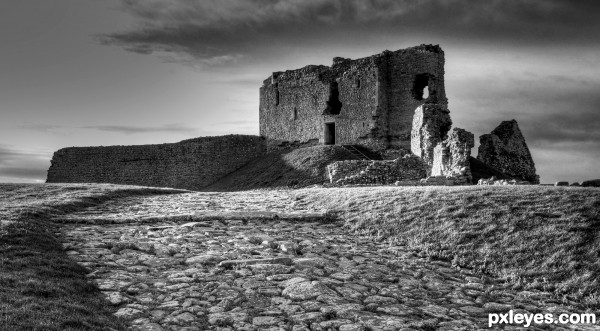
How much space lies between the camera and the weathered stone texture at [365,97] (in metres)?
48.2

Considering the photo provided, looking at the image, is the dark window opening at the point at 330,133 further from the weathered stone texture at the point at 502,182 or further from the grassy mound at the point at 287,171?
the weathered stone texture at the point at 502,182

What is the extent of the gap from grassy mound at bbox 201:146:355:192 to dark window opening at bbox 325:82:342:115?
586 cm

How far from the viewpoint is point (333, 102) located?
52656mm

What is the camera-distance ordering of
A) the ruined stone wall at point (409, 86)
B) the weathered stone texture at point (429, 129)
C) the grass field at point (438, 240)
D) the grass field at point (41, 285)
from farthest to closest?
the ruined stone wall at point (409, 86)
the weathered stone texture at point (429, 129)
the grass field at point (438, 240)
the grass field at point (41, 285)

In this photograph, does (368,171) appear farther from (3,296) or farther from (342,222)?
(3,296)

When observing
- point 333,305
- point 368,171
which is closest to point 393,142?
point 368,171

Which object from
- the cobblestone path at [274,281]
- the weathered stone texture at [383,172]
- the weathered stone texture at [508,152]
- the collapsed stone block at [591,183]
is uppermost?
the weathered stone texture at [508,152]

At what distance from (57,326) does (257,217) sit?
9279 mm

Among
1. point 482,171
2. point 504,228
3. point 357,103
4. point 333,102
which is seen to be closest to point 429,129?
point 482,171

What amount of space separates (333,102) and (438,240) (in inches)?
1553

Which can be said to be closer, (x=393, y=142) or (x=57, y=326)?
(x=57, y=326)

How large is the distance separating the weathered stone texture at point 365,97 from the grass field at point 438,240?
29.2 m

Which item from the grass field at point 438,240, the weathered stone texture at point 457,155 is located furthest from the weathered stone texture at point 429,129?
the grass field at point 438,240

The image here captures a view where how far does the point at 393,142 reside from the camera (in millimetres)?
48438
